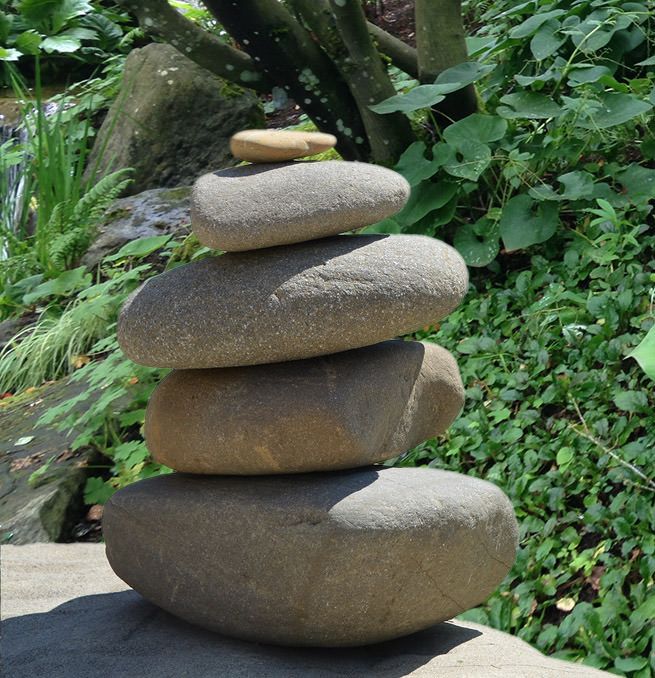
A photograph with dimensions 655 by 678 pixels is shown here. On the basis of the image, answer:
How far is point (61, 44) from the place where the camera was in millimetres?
11102

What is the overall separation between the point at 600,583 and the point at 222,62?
339 cm

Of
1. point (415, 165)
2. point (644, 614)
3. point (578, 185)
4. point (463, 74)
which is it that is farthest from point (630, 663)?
point (463, 74)

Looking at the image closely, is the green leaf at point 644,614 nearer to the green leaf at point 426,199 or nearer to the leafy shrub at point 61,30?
the green leaf at point 426,199

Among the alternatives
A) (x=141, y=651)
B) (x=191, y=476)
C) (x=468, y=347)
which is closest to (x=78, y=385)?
(x=468, y=347)

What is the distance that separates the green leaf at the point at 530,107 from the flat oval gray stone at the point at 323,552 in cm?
235

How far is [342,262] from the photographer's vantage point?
2596mm

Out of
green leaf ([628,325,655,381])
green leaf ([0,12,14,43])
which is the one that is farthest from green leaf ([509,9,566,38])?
green leaf ([0,12,14,43])

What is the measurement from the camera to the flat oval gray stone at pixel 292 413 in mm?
2615

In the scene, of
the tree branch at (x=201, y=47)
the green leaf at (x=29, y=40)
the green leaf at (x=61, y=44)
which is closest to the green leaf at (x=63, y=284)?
the tree branch at (x=201, y=47)

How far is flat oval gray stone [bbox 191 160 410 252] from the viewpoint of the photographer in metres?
2.58

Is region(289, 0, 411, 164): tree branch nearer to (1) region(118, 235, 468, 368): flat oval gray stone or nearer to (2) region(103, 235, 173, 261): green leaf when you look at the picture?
(2) region(103, 235, 173, 261): green leaf

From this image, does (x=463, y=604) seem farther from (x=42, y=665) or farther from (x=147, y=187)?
(x=147, y=187)

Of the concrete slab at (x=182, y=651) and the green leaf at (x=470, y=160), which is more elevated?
the green leaf at (x=470, y=160)

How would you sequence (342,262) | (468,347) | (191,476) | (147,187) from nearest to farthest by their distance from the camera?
1. (342,262)
2. (191,476)
3. (468,347)
4. (147,187)
